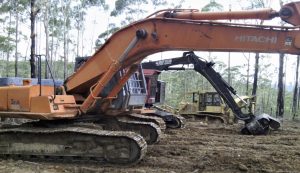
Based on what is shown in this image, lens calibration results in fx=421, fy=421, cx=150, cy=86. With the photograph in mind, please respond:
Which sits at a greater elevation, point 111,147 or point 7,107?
point 7,107

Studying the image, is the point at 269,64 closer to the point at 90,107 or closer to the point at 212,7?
the point at 212,7

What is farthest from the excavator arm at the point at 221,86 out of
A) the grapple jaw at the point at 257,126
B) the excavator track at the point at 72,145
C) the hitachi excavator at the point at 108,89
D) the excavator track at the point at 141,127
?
the excavator track at the point at 72,145

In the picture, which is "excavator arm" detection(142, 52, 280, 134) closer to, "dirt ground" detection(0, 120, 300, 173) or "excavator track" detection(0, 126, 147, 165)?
"dirt ground" detection(0, 120, 300, 173)

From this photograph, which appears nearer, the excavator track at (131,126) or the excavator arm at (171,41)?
the excavator arm at (171,41)

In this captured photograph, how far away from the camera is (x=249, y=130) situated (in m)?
14.4

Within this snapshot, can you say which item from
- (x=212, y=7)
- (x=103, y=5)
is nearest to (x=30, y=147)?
(x=212, y=7)

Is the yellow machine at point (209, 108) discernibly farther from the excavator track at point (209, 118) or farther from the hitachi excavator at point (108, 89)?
the hitachi excavator at point (108, 89)

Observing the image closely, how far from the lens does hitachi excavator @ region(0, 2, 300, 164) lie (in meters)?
7.50

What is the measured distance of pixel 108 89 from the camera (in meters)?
9.57

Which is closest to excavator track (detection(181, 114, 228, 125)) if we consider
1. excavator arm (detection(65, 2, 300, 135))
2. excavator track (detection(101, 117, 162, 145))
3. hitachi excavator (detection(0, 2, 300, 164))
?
excavator track (detection(101, 117, 162, 145))

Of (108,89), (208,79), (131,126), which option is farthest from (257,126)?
(108,89)

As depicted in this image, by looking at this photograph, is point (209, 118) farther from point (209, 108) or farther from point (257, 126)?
point (257, 126)

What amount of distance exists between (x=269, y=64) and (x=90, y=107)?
44935 mm

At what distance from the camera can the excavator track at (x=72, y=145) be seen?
839 centimetres
